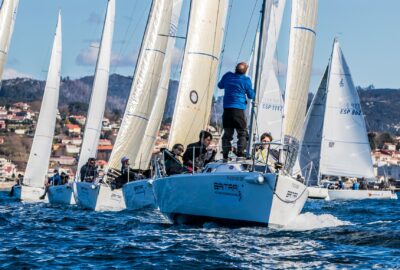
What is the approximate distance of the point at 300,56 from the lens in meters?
28.3

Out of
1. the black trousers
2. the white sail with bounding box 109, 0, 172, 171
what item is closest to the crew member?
the black trousers

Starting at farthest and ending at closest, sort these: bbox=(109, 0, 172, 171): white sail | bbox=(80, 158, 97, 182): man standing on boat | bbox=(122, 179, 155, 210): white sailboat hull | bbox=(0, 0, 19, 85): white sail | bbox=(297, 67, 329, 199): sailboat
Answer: bbox=(297, 67, 329, 199): sailboat < bbox=(0, 0, 19, 85): white sail < bbox=(80, 158, 97, 182): man standing on boat < bbox=(109, 0, 172, 171): white sail < bbox=(122, 179, 155, 210): white sailboat hull

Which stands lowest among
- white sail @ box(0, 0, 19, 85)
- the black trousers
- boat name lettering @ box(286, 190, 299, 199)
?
boat name lettering @ box(286, 190, 299, 199)

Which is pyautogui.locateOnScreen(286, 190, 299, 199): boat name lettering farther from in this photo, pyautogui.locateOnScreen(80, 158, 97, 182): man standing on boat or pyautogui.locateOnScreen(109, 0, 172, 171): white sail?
pyautogui.locateOnScreen(80, 158, 97, 182): man standing on boat

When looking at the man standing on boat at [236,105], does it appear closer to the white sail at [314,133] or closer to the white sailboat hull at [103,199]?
the white sailboat hull at [103,199]

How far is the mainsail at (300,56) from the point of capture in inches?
1101

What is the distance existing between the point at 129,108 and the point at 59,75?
43.5 feet

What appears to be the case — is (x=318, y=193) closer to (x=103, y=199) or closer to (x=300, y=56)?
(x=300, y=56)

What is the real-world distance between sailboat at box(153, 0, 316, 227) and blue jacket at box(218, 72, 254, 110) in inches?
16.4

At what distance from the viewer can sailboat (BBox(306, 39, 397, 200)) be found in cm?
4766

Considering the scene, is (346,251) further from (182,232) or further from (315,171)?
(315,171)

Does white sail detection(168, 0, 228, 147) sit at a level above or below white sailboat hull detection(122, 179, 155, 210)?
above

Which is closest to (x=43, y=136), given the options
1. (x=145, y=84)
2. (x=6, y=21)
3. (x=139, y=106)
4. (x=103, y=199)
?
(x=6, y=21)

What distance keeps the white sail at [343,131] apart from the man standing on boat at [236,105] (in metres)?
31.5
